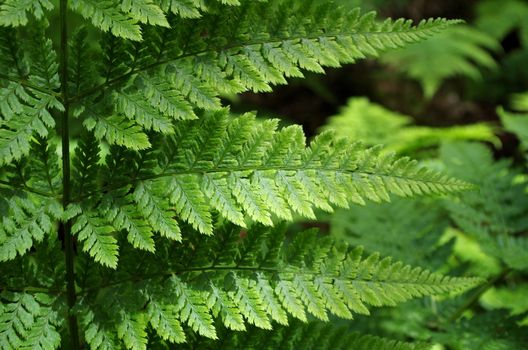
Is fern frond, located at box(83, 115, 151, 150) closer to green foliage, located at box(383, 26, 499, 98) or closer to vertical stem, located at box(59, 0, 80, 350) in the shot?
vertical stem, located at box(59, 0, 80, 350)

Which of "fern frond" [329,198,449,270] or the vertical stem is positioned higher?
the vertical stem

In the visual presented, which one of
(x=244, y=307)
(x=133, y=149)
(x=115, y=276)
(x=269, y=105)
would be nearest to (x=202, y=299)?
(x=244, y=307)

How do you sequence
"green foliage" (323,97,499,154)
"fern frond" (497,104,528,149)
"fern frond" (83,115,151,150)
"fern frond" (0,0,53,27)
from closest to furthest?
"fern frond" (0,0,53,27)
"fern frond" (83,115,151,150)
"fern frond" (497,104,528,149)
"green foliage" (323,97,499,154)

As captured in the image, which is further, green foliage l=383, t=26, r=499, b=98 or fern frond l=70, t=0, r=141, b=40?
green foliage l=383, t=26, r=499, b=98

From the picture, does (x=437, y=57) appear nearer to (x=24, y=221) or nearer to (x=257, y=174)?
(x=257, y=174)

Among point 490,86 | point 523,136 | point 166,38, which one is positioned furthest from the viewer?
point 490,86

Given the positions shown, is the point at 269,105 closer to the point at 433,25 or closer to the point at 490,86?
the point at 490,86

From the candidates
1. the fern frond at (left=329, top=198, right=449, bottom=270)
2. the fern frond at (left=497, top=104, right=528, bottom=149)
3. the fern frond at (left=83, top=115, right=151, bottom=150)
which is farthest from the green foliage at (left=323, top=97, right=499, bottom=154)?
the fern frond at (left=83, top=115, right=151, bottom=150)
